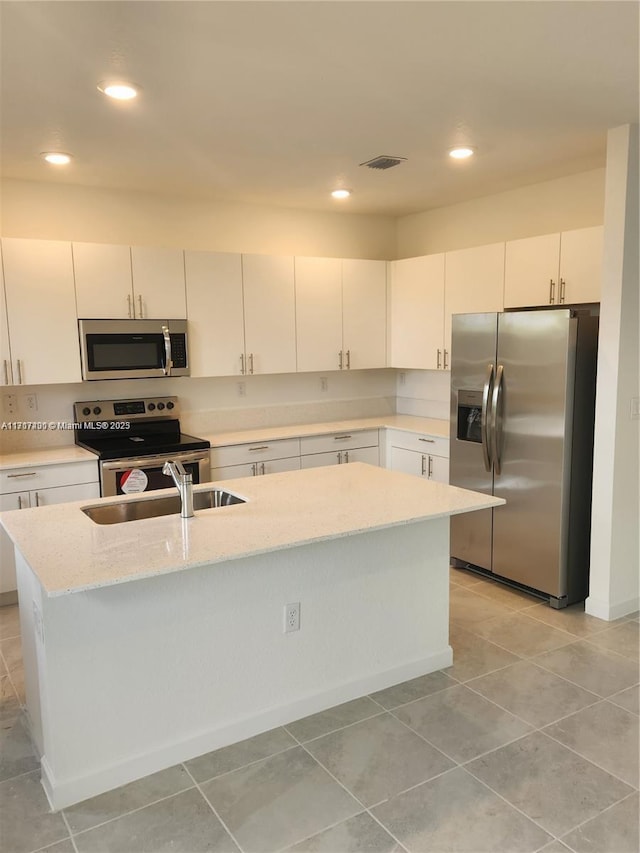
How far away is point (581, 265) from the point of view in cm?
389

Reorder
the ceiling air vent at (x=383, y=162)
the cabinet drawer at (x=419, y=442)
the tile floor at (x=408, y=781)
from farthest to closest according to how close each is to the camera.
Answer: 1. the cabinet drawer at (x=419, y=442)
2. the ceiling air vent at (x=383, y=162)
3. the tile floor at (x=408, y=781)

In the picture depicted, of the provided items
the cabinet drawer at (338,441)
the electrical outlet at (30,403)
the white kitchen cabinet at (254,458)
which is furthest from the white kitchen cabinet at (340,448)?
the electrical outlet at (30,403)

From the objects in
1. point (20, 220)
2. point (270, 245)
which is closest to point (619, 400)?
point (270, 245)

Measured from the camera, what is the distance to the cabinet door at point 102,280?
4180 mm

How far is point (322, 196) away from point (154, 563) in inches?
137

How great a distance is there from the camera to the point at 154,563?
2113mm

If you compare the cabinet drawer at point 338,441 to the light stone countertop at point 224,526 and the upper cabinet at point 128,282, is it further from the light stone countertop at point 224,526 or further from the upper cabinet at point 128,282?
the light stone countertop at point 224,526

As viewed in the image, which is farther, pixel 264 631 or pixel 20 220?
pixel 20 220

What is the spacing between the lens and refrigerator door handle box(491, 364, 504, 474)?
13.0 ft

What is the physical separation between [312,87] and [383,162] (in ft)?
4.22

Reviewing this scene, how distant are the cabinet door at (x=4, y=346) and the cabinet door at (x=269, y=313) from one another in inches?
63.7

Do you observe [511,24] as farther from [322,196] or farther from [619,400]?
[322,196]

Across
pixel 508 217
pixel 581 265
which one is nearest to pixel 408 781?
pixel 581 265

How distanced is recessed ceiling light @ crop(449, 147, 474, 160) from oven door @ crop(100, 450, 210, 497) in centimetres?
247
